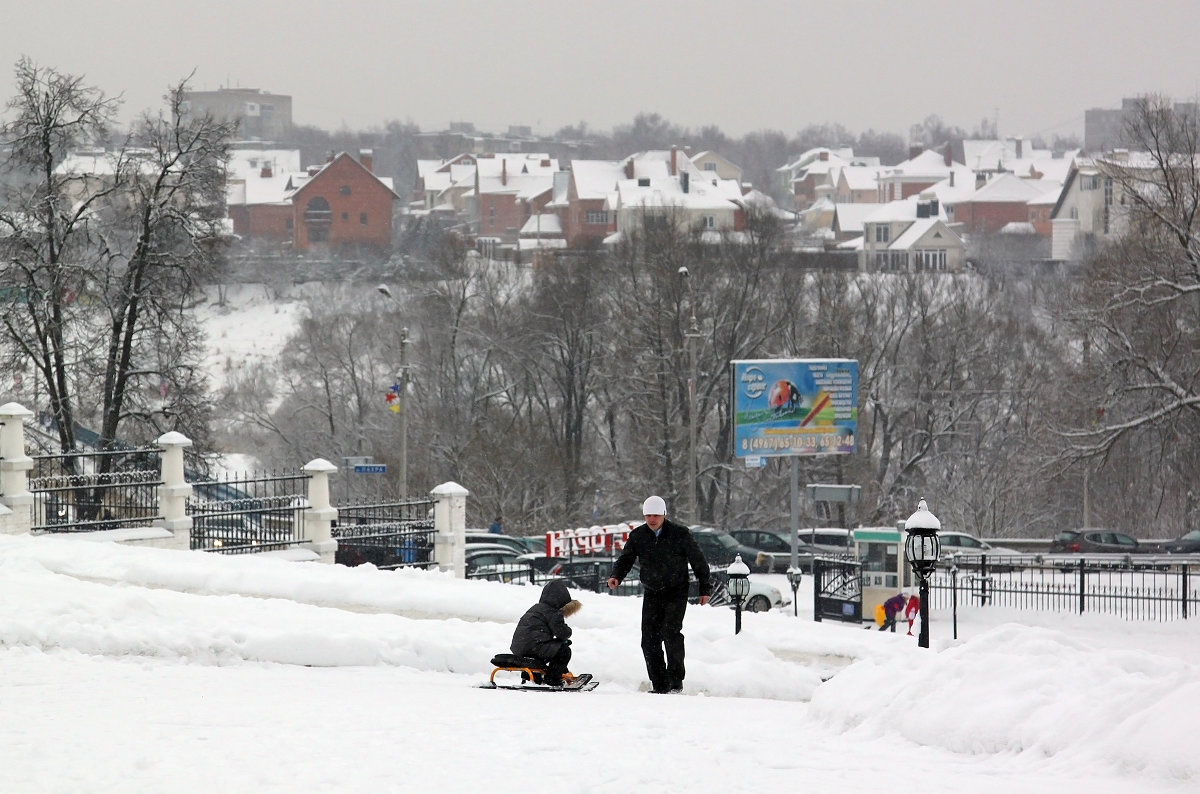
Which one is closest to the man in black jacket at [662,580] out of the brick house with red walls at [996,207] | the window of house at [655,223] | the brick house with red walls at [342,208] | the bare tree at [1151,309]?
the bare tree at [1151,309]

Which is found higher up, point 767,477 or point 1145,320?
point 1145,320

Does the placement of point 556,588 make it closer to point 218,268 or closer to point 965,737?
point 965,737

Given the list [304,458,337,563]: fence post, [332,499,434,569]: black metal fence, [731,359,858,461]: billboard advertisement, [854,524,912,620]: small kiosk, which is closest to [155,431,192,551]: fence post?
[304,458,337,563]: fence post

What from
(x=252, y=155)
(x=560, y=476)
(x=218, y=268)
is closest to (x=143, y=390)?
(x=218, y=268)

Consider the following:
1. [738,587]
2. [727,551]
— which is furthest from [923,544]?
[727,551]

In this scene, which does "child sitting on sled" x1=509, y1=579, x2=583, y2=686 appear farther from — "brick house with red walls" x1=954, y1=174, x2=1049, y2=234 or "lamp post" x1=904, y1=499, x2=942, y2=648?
"brick house with red walls" x1=954, y1=174, x2=1049, y2=234

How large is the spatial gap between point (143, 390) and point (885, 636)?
24.8 m

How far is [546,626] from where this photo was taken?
38.0 feet

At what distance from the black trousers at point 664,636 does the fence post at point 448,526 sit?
12837 mm

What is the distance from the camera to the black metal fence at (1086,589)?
28.5 metres

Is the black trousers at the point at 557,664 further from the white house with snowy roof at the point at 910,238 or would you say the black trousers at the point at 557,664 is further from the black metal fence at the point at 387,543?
the white house with snowy roof at the point at 910,238

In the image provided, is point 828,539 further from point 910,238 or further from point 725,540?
point 910,238

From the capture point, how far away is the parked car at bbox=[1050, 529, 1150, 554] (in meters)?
41.8

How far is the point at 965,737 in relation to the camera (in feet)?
25.7
